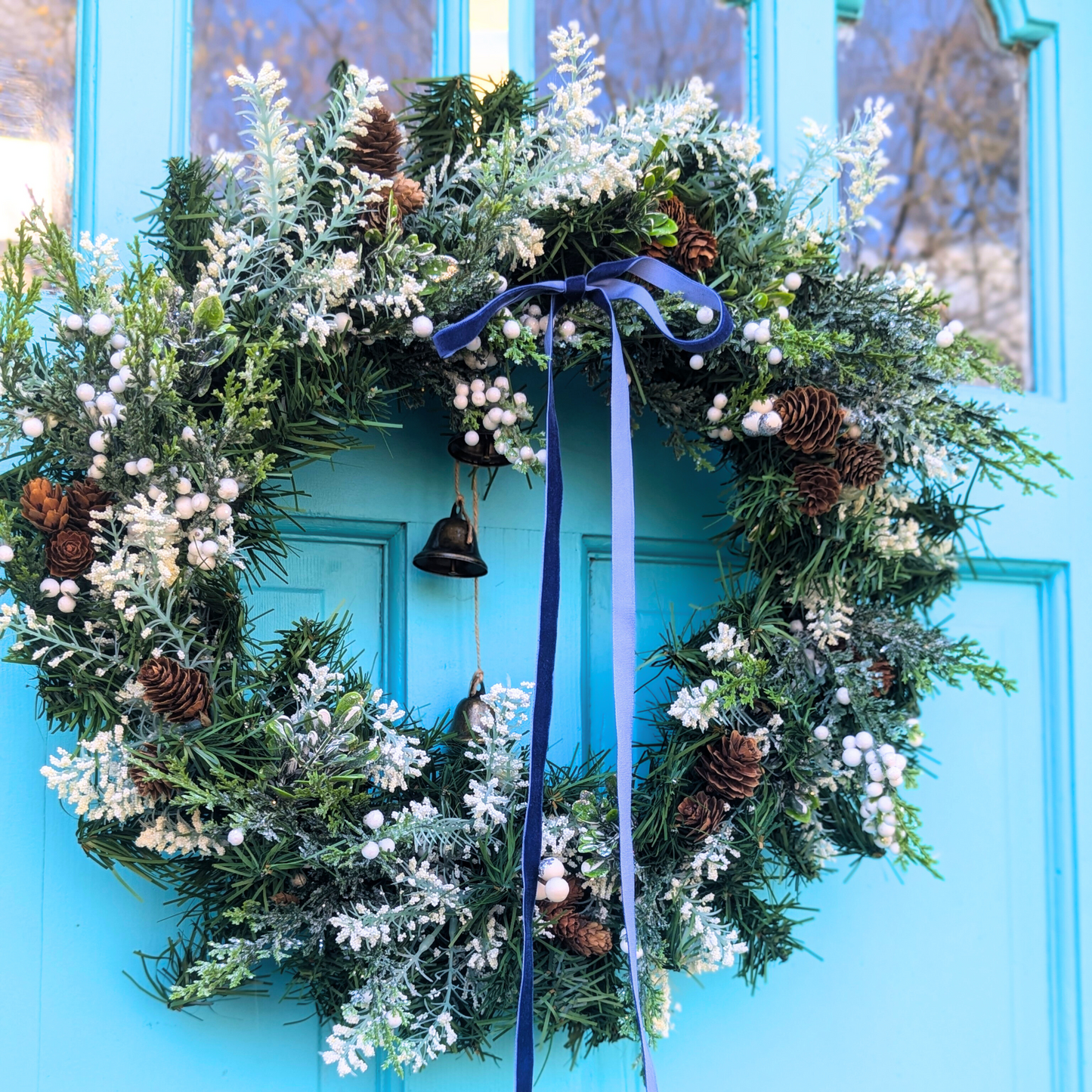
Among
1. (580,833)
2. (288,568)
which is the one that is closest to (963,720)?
(580,833)

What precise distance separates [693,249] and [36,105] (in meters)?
0.64

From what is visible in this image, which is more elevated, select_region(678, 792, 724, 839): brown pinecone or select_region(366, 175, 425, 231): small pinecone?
select_region(366, 175, 425, 231): small pinecone

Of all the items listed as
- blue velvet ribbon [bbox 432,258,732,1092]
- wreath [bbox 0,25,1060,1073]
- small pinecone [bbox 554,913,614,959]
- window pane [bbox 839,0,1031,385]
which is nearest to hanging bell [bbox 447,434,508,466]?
wreath [bbox 0,25,1060,1073]

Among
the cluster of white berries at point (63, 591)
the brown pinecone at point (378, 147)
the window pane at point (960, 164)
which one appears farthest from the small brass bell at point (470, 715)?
the window pane at point (960, 164)

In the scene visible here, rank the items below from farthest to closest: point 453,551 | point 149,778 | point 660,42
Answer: point 660,42, point 453,551, point 149,778

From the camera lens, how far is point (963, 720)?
1.34 meters

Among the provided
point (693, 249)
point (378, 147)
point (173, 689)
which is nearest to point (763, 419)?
point (693, 249)

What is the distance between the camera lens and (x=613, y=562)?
37.4 inches

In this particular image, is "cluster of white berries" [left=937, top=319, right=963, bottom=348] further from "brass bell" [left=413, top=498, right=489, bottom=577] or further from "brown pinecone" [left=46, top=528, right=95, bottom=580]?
"brown pinecone" [left=46, top=528, right=95, bottom=580]

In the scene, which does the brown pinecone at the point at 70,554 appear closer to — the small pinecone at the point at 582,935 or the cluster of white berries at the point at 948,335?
the small pinecone at the point at 582,935

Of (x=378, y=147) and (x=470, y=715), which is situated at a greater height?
(x=378, y=147)

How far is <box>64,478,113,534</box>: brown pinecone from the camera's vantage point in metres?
0.89

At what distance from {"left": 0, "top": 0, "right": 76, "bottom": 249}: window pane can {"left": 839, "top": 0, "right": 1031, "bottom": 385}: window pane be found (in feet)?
3.13

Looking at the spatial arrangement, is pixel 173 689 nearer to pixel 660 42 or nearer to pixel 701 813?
pixel 701 813
